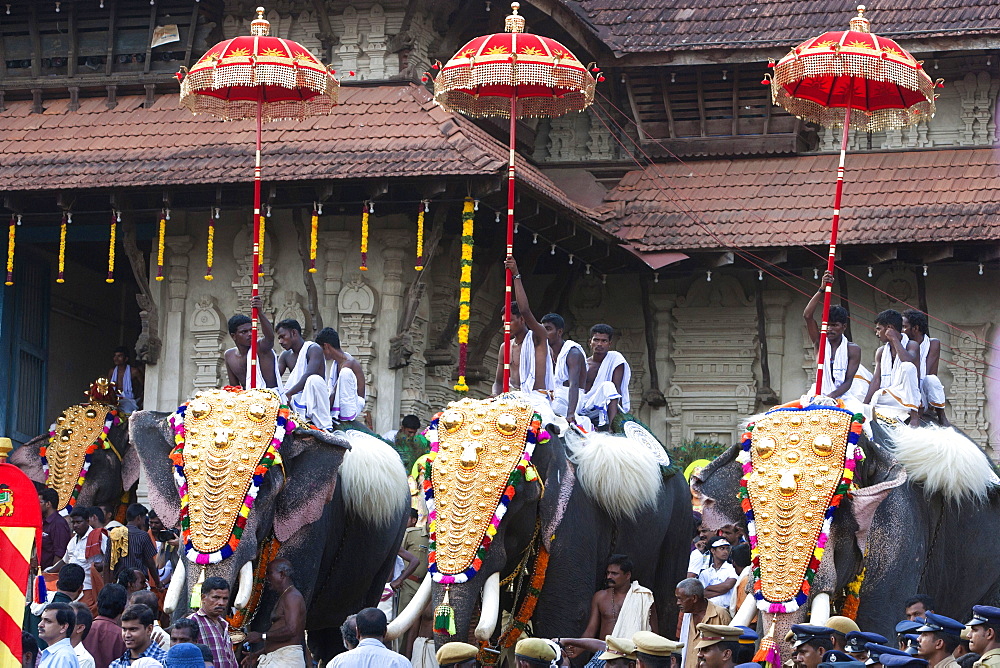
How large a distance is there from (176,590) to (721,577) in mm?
3999

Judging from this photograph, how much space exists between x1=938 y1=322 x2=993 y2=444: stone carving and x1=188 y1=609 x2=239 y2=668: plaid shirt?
451 inches

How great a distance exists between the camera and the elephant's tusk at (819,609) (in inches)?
417

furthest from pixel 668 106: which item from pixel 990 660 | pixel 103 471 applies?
Answer: pixel 990 660

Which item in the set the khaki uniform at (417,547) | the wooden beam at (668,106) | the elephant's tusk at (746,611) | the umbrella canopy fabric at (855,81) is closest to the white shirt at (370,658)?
the elephant's tusk at (746,611)

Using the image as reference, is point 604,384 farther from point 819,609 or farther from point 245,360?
point 819,609

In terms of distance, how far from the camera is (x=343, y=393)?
1346cm

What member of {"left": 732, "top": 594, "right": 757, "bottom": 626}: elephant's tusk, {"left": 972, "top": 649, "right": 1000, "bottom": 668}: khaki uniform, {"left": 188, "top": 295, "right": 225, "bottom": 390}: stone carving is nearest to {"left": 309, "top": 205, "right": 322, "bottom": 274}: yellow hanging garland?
{"left": 188, "top": 295, "right": 225, "bottom": 390}: stone carving

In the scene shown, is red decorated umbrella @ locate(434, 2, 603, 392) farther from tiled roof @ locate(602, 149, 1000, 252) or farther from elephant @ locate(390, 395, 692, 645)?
tiled roof @ locate(602, 149, 1000, 252)

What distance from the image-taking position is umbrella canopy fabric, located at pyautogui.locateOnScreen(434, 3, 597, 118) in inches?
528

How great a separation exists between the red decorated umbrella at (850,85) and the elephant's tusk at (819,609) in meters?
1.72

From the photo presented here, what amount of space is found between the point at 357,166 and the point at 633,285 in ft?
14.5

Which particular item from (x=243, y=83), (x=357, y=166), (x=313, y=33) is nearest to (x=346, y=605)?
(x=243, y=83)

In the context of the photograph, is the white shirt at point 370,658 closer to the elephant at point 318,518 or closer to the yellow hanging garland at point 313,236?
the elephant at point 318,518

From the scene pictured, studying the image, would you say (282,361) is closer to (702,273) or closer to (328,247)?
(328,247)
